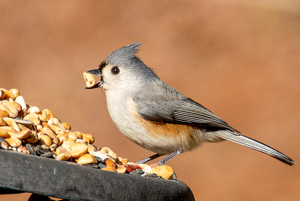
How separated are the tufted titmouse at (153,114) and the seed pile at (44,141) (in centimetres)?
63

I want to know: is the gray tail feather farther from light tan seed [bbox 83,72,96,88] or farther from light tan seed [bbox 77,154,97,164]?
light tan seed [bbox 77,154,97,164]

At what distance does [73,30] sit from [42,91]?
1177 mm

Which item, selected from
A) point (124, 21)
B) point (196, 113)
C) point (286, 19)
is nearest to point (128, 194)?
point (196, 113)

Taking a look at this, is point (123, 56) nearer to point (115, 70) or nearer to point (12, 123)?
point (115, 70)

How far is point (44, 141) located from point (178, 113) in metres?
1.38

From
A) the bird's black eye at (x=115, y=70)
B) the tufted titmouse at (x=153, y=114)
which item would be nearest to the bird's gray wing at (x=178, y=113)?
the tufted titmouse at (x=153, y=114)

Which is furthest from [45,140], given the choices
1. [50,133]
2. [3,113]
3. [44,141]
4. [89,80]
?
[89,80]

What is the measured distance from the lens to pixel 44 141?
159cm

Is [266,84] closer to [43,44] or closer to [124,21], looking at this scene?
[124,21]

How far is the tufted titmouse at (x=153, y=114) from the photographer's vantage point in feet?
8.40

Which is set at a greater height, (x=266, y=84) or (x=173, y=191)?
(x=266, y=84)

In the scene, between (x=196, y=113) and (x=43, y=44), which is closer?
(x=196, y=113)

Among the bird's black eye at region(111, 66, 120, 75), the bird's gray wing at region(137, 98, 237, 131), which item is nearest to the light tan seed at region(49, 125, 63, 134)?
the bird's gray wing at region(137, 98, 237, 131)

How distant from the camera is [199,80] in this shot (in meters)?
5.84
